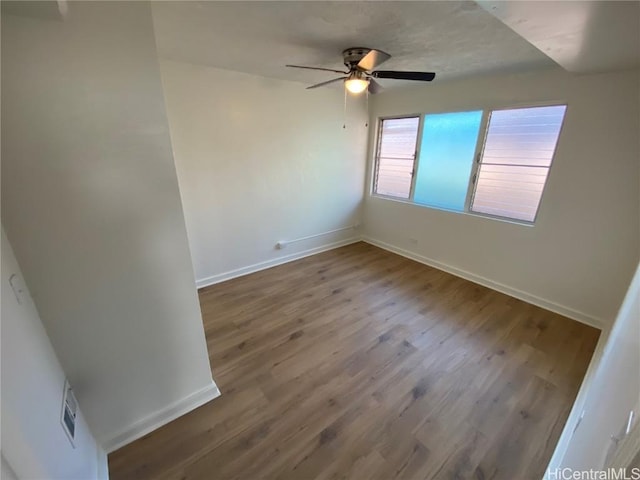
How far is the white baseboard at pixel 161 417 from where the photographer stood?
5.09ft

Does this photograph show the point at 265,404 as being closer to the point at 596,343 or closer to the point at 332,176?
the point at 596,343

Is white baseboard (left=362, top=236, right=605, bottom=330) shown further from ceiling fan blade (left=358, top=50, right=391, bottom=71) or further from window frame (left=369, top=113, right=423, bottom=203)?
ceiling fan blade (left=358, top=50, right=391, bottom=71)

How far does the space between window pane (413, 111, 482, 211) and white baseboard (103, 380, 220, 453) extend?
3425 millimetres

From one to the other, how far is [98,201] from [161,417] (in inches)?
54.1

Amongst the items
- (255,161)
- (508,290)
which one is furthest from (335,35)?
(508,290)

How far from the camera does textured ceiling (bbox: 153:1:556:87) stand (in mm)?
1553

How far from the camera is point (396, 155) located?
4148 millimetres

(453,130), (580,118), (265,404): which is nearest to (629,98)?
(580,118)

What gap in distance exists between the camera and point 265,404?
1.82 m

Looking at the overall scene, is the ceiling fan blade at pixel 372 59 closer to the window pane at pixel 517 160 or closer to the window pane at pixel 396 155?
the window pane at pixel 517 160

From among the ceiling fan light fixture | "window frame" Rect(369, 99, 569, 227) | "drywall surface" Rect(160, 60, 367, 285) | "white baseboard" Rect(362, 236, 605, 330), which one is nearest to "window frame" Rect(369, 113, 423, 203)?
"window frame" Rect(369, 99, 569, 227)

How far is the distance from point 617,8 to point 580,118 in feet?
5.47

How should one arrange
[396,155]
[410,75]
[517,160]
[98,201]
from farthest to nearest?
1. [396,155]
2. [517,160]
3. [410,75]
4. [98,201]

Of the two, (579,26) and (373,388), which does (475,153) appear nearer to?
(579,26)
